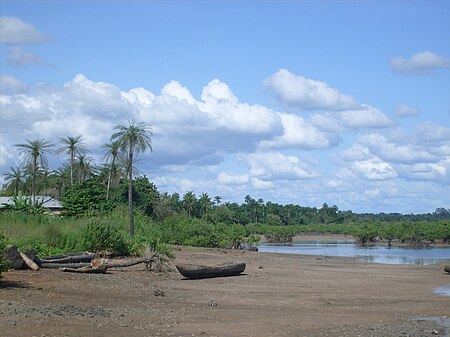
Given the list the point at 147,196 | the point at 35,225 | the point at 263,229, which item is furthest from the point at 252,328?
the point at 263,229

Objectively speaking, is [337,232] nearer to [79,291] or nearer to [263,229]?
[263,229]

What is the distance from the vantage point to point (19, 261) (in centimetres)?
2166

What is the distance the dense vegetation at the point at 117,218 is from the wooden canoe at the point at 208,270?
3775mm

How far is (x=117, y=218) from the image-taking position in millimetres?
38875

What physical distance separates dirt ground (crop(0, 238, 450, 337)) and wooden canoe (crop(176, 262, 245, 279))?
0.34 metres

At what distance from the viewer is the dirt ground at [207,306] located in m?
13.9

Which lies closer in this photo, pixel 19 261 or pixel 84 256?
pixel 19 261

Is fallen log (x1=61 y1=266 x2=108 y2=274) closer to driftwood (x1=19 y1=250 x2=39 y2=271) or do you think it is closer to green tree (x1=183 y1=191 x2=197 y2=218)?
driftwood (x1=19 y1=250 x2=39 y2=271)

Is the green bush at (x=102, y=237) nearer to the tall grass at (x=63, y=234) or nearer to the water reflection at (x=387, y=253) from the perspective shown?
the tall grass at (x=63, y=234)

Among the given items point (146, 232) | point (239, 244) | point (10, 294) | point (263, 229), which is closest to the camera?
point (10, 294)

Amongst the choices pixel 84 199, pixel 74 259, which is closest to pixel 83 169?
pixel 84 199

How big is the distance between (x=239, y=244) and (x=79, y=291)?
41193 millimetres

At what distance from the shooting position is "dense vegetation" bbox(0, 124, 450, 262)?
29.2m

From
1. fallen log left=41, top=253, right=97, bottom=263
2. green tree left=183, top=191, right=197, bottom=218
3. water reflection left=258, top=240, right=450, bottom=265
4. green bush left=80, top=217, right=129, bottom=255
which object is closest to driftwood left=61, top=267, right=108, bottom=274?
fallen log left=41, top=253, right=97, bottom=263
